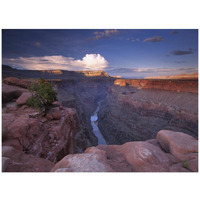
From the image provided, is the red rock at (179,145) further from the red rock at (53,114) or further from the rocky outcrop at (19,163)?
the red rock at (53,114)

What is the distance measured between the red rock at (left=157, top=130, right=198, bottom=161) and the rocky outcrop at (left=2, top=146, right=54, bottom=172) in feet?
16.9

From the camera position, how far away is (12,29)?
14.2 feet

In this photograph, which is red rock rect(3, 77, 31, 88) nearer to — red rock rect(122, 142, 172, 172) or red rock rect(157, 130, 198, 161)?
red rock rect(122, 142, 172, 172)

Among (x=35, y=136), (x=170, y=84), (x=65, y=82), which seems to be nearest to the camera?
(x=35, y=136)

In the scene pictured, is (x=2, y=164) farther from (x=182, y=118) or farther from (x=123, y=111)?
(x=123, y=111)

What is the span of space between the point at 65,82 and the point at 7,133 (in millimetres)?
43030

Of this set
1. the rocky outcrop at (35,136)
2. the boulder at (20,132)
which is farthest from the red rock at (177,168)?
the boulder at (20,132)

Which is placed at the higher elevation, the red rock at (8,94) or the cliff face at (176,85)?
the cliff face at (176,85)

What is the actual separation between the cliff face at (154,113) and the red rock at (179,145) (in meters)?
15.6

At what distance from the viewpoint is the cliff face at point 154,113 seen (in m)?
17.7

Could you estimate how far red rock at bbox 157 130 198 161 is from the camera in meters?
3.94

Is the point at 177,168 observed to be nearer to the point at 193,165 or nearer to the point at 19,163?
the point at 193,165

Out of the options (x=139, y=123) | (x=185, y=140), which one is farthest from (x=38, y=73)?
(x=185, y=140)

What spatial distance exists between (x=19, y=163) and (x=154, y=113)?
23.9 metres
